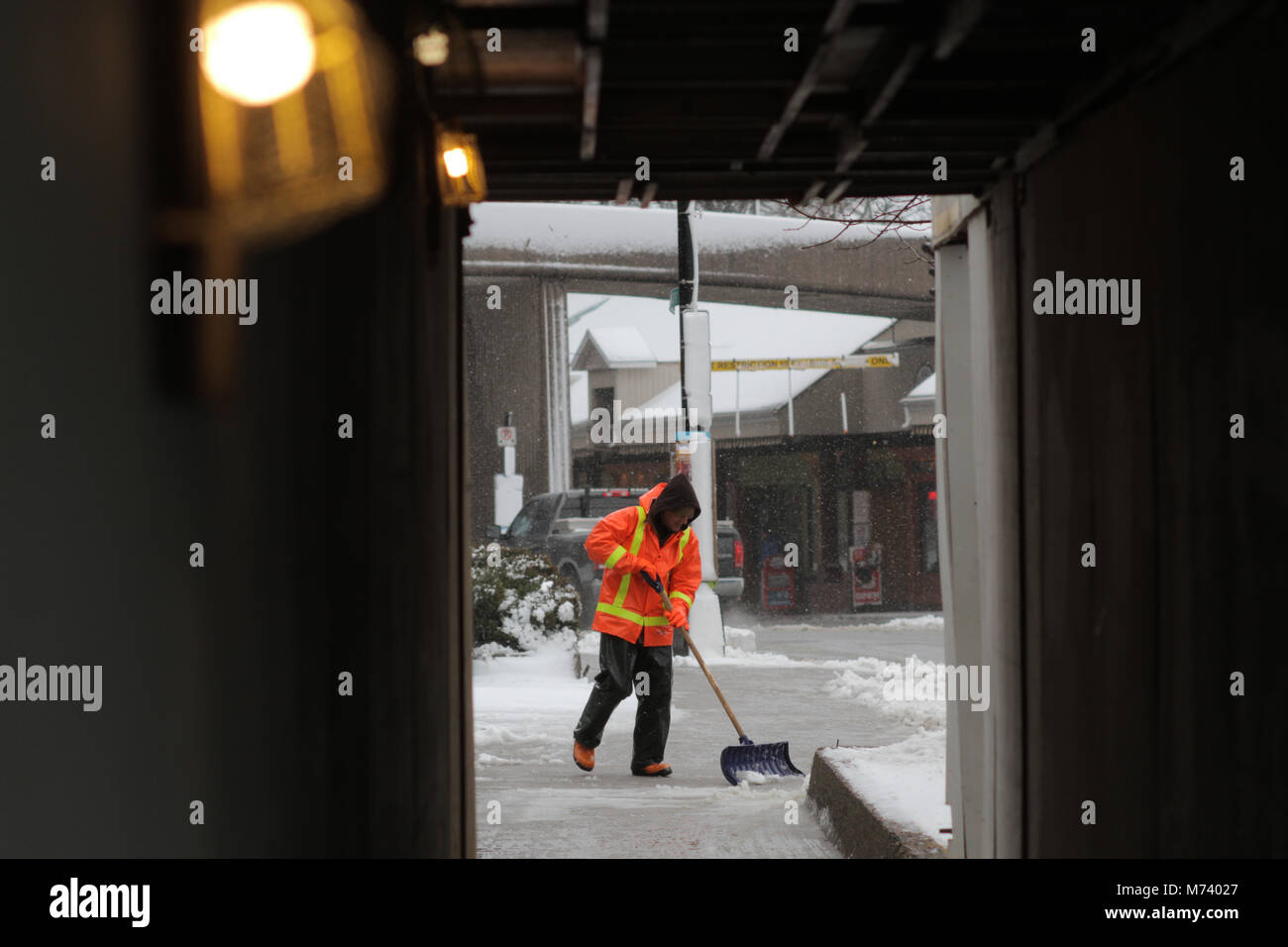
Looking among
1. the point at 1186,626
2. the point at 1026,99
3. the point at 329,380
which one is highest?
the point at 1026,99

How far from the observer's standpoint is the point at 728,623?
65.8ft

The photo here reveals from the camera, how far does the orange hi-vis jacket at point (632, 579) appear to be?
8188 mm

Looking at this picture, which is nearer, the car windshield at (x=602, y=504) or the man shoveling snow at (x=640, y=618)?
the man shoveling snow at (x=640, y=618)

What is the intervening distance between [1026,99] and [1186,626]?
1837mm

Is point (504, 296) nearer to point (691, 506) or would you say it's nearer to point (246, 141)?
point (691, 506)

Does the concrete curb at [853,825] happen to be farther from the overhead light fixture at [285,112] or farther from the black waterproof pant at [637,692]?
the overhead light fixture at [285,112]

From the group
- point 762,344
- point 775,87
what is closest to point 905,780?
point 775,87

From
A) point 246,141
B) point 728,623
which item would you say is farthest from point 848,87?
point 728,623

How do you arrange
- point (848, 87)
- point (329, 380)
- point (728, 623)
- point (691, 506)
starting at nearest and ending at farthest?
point (329, 380)
point (848, 87)
point (691, 506)
point (728, 623)

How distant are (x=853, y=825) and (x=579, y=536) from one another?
10.5 metres

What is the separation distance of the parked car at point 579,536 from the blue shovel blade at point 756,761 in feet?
26.8

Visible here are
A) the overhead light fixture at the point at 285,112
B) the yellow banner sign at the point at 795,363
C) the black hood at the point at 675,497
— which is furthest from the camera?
the yellow banner sign at the point at 795,363

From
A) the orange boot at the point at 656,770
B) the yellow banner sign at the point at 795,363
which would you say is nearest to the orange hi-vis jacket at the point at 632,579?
the orange boot at the point at 656,770

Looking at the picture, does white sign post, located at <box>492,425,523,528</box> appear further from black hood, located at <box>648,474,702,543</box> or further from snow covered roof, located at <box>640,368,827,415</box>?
black hood, located at <box>648,474,702,543</box>
